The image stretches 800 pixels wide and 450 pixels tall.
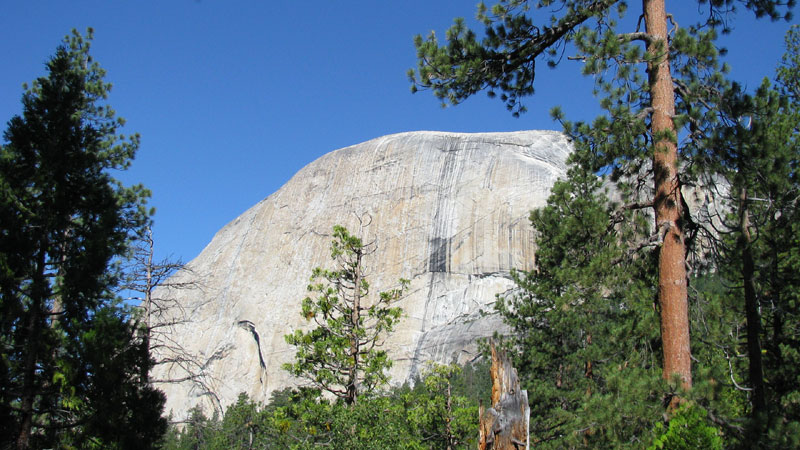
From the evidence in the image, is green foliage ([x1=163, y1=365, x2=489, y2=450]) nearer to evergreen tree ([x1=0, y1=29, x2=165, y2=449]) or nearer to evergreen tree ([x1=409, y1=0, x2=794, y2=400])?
evergreen tree ([x1=0, y1=29, x2=165, y2=449])

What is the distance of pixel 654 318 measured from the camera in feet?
19.9

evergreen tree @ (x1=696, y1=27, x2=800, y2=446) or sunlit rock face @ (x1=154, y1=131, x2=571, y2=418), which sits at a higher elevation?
sunlit rock face @ (x1=154, y1=131, x2=571, y2=418)

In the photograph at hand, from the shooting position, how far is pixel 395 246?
198 ft

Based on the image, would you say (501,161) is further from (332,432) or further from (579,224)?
(579,224)

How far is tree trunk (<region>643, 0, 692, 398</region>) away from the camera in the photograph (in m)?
5.58

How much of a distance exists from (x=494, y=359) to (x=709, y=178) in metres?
2.61

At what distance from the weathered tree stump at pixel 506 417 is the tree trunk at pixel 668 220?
1.34m

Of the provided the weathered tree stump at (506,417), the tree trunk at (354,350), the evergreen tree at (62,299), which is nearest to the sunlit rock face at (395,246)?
the tree trunk at (354,350)

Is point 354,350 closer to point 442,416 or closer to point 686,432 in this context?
point 442,416

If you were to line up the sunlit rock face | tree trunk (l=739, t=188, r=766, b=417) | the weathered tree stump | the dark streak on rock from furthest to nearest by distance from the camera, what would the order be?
1. the dark streak on rock
2. the sunlit rock face
3. tree trunk (l=739, t=188, r=766, b=417)
4. the weathered tree stump

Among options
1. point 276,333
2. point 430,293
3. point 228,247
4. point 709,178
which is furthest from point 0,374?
→ point 228,247

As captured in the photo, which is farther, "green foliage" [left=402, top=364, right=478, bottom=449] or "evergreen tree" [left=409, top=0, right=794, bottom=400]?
"green foliage" [left=402, top=364, right=478, bottom=449]

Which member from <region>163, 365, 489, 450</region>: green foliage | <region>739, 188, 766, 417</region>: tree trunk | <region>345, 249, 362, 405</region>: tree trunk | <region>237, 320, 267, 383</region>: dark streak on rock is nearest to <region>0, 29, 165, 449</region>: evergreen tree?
<region>163, 365, 489, 450</region>: green foliage

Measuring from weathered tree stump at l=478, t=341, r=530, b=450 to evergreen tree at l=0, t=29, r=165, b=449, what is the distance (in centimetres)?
510
